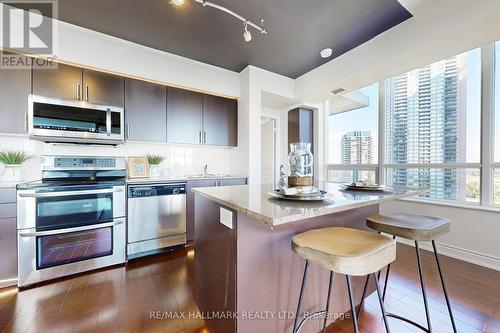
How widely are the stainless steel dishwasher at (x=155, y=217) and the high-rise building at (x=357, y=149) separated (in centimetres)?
309

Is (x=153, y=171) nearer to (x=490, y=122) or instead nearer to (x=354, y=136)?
(x=354, y=136)

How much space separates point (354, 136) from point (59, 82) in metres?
4.42

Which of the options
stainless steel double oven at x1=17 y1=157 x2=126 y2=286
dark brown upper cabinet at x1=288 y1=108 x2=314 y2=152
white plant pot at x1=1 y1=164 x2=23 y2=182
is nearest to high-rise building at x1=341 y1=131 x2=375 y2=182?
dark brown upper cabinet at x1=288 y1=108 x2=314 y2=152

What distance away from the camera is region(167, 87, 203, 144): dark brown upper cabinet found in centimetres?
293

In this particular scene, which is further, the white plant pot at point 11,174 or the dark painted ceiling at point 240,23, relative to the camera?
the white plant pot at point 11,174

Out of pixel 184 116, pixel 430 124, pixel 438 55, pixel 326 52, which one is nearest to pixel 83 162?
pixel 184 116

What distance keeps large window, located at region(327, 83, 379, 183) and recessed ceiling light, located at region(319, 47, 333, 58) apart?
119 cm

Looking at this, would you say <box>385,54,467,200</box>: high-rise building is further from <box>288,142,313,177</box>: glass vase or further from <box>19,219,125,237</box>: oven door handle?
<box>19,219,125,237</box>: oven door handle

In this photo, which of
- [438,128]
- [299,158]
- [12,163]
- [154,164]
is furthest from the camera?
[154,164]

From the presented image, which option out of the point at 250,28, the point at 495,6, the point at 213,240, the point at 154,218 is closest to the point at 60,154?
the point at 154,218

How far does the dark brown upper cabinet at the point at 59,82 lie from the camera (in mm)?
2148

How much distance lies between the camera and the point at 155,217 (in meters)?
2.49

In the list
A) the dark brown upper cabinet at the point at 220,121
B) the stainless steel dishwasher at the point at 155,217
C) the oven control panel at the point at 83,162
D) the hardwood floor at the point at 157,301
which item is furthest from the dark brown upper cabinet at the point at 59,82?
the hardwood floor at the point at 157,301

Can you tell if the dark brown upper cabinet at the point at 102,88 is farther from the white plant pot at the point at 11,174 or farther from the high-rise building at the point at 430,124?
the high-rise building at the point at 430,124
